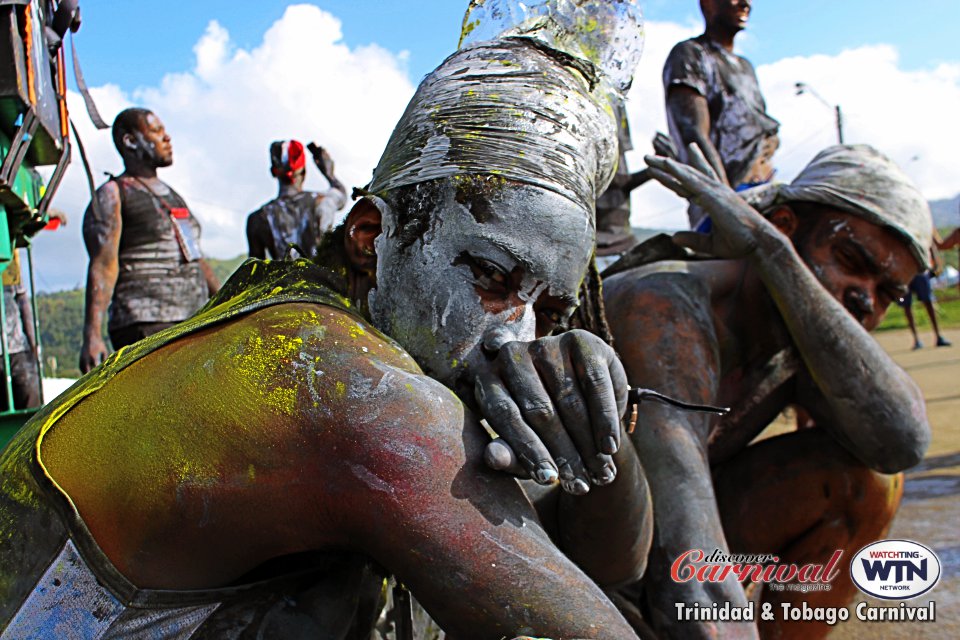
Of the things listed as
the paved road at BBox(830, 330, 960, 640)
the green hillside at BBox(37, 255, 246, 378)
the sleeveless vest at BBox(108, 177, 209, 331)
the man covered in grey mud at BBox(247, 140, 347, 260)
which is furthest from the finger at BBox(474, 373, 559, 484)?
the green hillside at BBox(37, 255, 246, 378)

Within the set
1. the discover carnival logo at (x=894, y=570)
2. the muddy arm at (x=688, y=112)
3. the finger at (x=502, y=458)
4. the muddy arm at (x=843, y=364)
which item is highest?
the finger at (x=502, y=458)

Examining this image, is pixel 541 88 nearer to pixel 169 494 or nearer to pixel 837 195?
pixel 169 494

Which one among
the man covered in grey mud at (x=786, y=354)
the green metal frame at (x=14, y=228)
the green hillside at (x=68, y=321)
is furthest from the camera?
the green hillside at (x=68, y=321)

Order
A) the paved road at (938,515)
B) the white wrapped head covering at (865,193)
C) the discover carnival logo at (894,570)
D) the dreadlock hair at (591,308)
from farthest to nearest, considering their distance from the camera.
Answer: the paved road at (938,515), the discover carnival logo at (894,570), the white wrapped head covering at (865,193), the dreadlock hair at (591,308)

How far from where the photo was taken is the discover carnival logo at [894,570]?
2990mm

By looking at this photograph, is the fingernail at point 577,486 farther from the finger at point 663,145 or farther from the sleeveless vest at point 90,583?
the finger at point 663,145

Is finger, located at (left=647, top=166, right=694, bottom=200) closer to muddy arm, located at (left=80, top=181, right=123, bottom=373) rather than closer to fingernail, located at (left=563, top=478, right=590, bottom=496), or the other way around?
fingernail, located at (left=563, top=478, right=590, bottom=496)

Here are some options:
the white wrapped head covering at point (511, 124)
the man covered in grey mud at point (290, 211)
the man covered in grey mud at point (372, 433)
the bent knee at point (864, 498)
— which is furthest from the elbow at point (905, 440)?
the man covered in grey mud at point (290, 211)

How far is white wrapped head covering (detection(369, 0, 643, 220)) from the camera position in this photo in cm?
155

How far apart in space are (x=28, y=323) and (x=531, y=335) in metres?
5.16

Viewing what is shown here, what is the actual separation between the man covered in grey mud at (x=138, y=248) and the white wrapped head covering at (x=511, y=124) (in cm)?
352

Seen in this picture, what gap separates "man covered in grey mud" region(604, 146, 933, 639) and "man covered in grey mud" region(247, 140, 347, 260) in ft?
11.5

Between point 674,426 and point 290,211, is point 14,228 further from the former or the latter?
point 674,426

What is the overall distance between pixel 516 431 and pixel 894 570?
2304 millimetres
